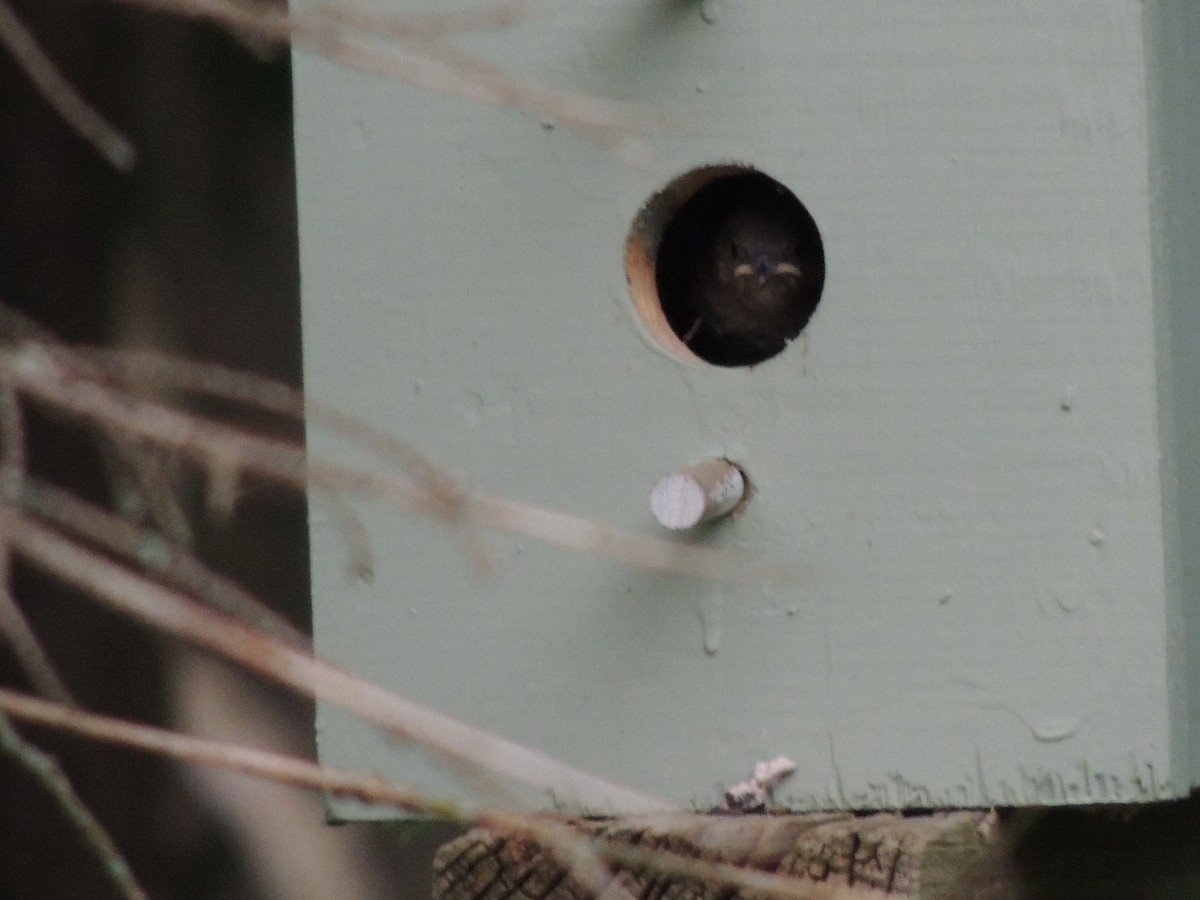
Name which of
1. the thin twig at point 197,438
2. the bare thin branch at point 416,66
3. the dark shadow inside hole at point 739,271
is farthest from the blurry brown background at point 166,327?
the thin twig at point 197,438

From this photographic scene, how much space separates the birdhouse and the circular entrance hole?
7 centimetres

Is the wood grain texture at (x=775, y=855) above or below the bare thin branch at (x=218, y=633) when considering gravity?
below

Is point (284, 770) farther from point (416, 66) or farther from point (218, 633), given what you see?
point (416, 66)

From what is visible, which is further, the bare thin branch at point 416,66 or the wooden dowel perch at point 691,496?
the wooden dowel perch at point 691,496

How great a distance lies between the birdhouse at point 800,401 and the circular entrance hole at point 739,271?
0.24ft

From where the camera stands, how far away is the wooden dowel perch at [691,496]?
1186mm

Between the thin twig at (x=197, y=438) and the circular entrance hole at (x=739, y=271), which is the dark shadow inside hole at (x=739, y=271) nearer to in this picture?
the circular entrance hole at (x=739, y=271)

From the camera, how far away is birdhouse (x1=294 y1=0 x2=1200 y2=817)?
118cm

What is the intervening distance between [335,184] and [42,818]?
965mm

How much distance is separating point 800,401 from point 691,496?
93 millimetres

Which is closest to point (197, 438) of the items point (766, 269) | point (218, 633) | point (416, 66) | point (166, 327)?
point (218, 633)

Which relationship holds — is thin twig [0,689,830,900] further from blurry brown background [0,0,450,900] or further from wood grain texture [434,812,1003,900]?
blurry brown background [0,0,450,900]

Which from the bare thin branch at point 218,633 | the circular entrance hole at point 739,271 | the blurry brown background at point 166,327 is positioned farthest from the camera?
the blurry brown background at point 166,327

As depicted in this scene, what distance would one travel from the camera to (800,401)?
1.24 meters
